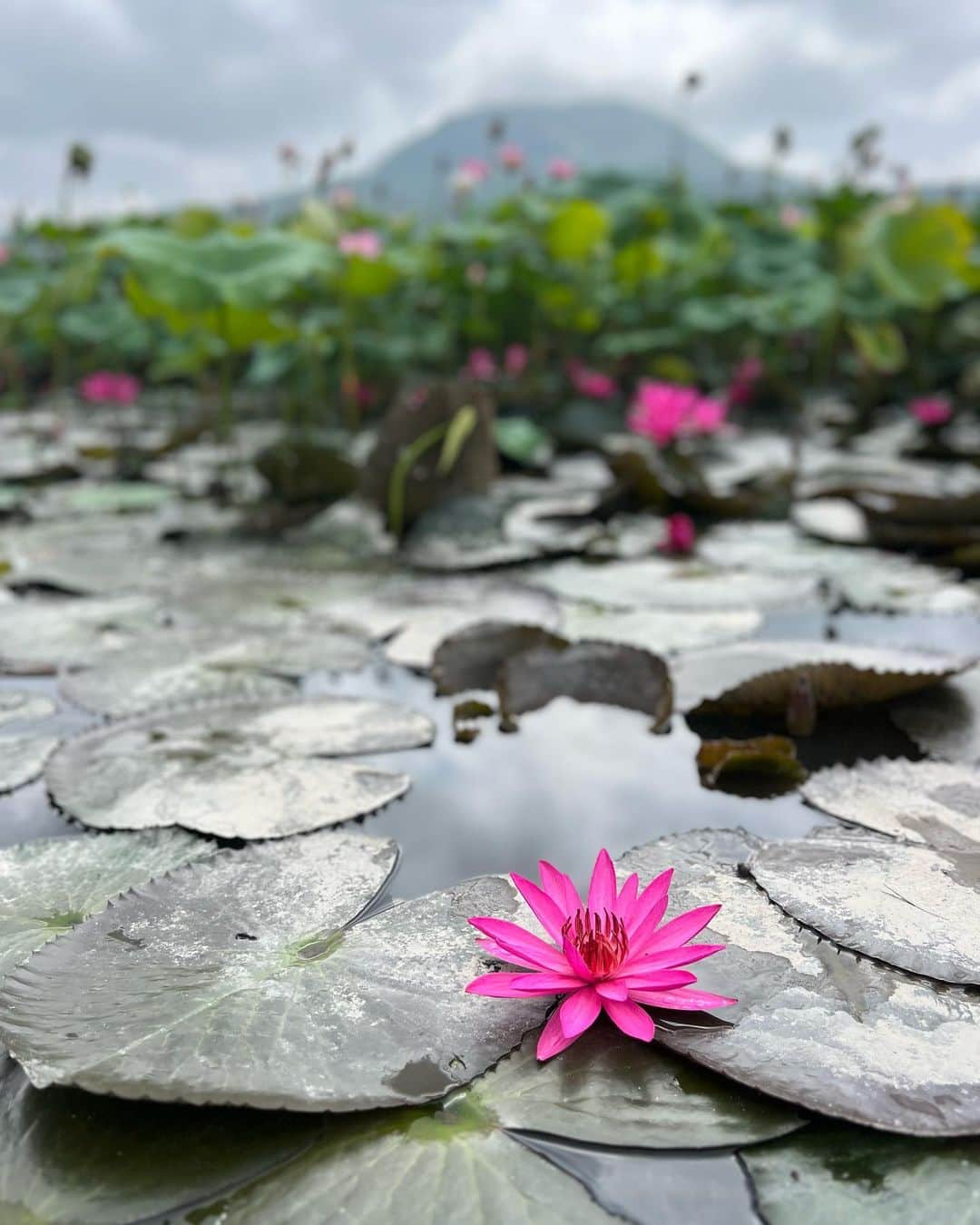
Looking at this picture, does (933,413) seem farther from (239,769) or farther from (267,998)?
(267,998)

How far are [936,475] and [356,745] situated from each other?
2.67m

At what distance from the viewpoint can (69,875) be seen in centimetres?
92

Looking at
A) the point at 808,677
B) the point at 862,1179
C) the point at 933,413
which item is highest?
the point at 933,413

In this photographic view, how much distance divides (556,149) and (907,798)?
5909cm

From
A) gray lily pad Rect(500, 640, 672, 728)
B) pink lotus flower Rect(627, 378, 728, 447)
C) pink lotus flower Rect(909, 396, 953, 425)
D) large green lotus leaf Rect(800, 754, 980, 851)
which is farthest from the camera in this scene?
pink lotus flower Rect(909, 396, 953, 425)

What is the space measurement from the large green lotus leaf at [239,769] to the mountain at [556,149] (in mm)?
4359

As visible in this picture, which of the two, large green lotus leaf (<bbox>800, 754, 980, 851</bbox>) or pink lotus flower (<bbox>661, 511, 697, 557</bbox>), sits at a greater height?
pink lotus flower (<bbox>661, 511, 697, 557</bbox>)

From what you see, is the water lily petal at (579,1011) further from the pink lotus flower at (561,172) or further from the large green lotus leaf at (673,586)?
the pink lotus flower at (561,172)

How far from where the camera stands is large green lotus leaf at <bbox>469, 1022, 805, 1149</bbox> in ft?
2.02

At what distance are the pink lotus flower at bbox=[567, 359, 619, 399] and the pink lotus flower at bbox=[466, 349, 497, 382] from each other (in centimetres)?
42

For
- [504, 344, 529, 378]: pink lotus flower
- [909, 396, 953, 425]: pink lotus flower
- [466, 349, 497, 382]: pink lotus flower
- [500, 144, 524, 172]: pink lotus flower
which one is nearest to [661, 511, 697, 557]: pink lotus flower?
[909, 396, 953, 425]: pink lotus flower

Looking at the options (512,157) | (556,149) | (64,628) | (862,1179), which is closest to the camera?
(862,1179)

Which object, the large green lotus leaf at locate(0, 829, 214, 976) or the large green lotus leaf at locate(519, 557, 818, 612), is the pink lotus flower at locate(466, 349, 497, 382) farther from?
the large green lotus leaf at locate(0, 829, 214, 976)

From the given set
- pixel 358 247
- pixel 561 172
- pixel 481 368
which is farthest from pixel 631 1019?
pixel 561 172
